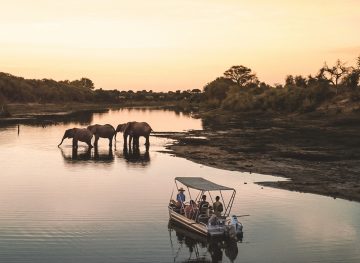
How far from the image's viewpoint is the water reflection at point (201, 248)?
22.2 m

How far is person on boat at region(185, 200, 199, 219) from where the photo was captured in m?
25.6

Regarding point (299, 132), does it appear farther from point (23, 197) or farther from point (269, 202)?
point (23, 197)

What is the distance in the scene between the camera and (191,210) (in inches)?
1012

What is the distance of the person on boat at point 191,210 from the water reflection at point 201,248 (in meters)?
0.79

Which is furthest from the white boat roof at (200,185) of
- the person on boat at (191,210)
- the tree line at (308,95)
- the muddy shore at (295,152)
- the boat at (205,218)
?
the tree line at (308,95)

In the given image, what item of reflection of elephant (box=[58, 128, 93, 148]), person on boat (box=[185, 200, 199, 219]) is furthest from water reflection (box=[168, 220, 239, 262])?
reflection of elephant (box=[58, 128, 93, 148])

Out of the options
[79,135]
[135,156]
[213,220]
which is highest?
[79,135]

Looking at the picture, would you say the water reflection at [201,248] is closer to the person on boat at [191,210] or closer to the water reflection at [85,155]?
the person on boat at [191,210]

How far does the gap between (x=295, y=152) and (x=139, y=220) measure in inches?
1144

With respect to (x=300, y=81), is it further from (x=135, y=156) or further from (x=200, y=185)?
(x=200, y=185)

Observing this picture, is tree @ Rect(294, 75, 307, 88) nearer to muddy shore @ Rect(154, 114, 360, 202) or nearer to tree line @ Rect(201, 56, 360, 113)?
tree line @ Rect(201, 56, 360, 113)

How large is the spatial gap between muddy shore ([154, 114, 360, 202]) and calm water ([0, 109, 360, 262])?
8.43ft

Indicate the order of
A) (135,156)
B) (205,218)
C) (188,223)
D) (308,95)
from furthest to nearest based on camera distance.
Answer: (308,95) < (135,156) < (188,223) < (205,218)

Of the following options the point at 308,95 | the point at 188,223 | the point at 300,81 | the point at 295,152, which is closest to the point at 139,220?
the point at 188,223
